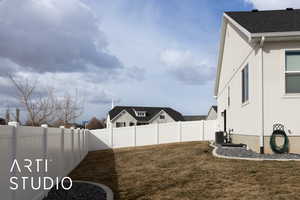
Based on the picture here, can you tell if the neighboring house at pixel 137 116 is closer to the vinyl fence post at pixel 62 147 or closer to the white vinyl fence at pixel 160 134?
the white vinyl fence at pixel 160 134

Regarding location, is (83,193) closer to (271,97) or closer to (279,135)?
(279,135)

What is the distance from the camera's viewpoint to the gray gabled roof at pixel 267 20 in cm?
1101

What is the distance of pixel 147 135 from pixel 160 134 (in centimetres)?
108

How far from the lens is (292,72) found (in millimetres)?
10547

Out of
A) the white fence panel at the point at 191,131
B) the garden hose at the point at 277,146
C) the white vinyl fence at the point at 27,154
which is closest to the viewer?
the white vinyl fence at the point at 27,154

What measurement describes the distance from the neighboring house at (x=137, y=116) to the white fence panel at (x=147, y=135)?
2869cm

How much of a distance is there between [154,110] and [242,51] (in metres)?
47.9

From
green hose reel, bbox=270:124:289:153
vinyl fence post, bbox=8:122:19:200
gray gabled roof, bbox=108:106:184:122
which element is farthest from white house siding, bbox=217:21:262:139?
gray gabled roof, bbox=108:106:184:122

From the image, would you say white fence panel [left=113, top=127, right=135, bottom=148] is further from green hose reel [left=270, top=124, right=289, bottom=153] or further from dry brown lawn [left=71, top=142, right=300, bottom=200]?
green hose reel [left=270, top=124, right=289, bottom=153]

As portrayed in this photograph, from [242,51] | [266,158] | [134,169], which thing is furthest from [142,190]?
[242,51]

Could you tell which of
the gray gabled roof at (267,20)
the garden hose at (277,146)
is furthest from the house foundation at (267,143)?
the gray gabled roof at (267,20)

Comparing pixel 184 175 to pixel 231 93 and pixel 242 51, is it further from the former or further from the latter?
pixel 231 93

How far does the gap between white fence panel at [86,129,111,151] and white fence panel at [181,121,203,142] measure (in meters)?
6.16

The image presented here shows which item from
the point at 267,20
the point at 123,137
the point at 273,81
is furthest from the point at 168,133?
the point at 273,81
